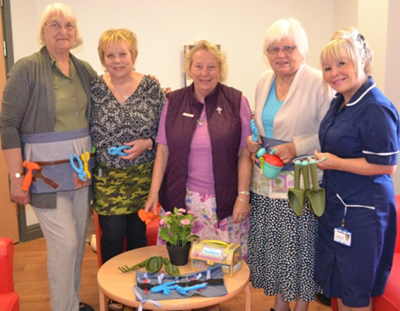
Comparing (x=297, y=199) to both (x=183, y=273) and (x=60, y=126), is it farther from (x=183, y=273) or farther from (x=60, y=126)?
(x=60, y=126)

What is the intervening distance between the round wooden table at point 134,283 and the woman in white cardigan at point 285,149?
23 centimetres

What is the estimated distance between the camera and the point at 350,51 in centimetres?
178

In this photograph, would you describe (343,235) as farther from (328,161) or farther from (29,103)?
(29,103)

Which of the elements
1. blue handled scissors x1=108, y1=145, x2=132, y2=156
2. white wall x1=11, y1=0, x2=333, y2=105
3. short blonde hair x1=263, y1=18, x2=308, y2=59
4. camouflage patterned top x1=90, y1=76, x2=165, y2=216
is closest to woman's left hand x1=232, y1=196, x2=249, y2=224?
camouflage patterned top x1=90, y1=76, x2=165, y2=216

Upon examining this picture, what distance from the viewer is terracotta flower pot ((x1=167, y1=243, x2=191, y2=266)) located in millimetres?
2031

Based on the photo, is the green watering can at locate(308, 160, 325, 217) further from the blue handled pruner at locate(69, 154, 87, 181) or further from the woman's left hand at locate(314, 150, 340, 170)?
the blue handled pruner at locate(69, 154, 87, 181)

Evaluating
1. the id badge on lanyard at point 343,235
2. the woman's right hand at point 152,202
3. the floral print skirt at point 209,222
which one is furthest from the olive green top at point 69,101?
the id badge on lanyard at point 343,235

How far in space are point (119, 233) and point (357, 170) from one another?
133 centimetres

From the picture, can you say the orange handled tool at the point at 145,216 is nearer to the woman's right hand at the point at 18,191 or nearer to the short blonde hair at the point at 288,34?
the woman's right hand at the point at 18,191

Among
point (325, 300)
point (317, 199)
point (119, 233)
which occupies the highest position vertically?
point (317, 199)

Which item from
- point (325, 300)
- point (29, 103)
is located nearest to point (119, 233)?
point (29, 103)

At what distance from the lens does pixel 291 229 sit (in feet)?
6.97

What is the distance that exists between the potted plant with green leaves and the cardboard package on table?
40 mm

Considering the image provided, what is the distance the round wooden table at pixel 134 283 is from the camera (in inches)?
68.9
